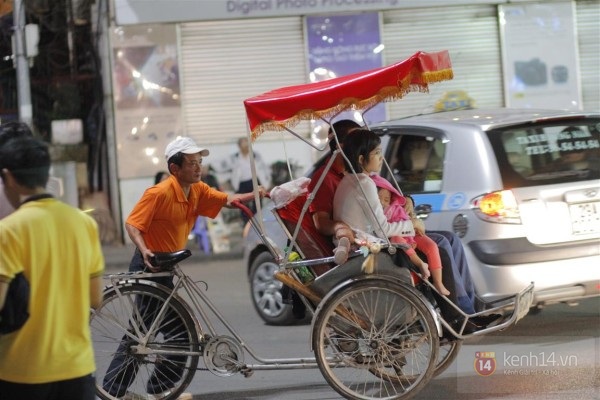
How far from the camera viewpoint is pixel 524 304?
6.25 metres

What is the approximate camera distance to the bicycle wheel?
603cm

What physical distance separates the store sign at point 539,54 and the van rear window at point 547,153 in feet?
32.4

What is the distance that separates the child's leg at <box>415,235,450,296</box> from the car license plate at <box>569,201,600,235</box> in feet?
4.94

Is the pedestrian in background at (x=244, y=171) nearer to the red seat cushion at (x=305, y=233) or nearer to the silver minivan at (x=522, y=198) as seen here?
the silver minivan at (x=522, y=198)

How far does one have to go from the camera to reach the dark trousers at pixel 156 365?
239 inches

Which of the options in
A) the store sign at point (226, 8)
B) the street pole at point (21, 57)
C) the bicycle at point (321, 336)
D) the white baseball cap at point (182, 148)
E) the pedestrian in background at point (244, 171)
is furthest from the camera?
the store sign at point (226, 8)

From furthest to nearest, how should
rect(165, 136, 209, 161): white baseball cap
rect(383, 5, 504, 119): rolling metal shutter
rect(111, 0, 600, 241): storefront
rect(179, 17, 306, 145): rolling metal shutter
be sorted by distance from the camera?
rect(383, 5, 504, 119): rolling metal shutter, rect(179, 17, 306, 145): rolling metal shutter, rect(111, 0, 600, 241): storefront, rect(165, 136, 209, 161): white baseball cap

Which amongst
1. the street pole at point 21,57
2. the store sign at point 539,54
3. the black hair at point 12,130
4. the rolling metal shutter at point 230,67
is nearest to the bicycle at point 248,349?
the black hair at point 12,130

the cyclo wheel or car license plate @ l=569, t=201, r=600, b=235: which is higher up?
car license plate @ l=569, t=201, r=600, b=235

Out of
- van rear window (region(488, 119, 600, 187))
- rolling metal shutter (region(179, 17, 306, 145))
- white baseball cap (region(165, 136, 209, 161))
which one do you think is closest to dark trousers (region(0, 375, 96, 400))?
white baseball cap (region(165, 136, 209, 161))

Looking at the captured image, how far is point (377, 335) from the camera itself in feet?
19.6

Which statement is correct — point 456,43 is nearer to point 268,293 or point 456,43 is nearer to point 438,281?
point 268,293

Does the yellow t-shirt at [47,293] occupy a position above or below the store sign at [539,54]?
below

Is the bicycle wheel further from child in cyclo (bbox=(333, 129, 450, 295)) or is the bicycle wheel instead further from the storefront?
the storefront
